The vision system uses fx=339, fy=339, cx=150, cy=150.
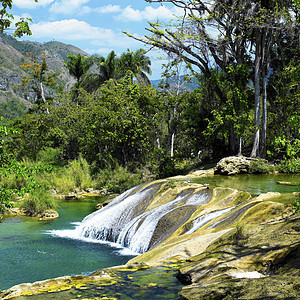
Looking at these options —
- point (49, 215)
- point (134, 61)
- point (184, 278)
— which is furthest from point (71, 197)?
point (134, 61)

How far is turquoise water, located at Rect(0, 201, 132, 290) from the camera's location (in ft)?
29.7

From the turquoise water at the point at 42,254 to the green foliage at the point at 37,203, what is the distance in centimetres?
138

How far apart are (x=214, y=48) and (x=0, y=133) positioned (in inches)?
676

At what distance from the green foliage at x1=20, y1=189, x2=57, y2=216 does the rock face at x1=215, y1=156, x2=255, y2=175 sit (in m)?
8.73

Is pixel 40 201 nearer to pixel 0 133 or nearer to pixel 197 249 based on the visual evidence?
pixel 0 133

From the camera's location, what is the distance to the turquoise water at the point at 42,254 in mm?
9040

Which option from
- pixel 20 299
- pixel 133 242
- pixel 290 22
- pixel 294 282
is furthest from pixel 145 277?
pixel 290 22

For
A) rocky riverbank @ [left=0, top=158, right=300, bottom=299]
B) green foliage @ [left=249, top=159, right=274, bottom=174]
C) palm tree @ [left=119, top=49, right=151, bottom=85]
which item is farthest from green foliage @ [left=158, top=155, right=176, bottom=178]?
palm tree @ [left=119, top=49, right=151, bottom=85]

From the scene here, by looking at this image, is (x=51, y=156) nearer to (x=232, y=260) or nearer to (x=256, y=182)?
(x=256, y=182)

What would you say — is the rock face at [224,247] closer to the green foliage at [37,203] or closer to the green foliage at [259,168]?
the green foliage at [37,203]

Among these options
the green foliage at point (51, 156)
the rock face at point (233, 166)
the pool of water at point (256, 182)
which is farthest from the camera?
the green foliage at point (51, 156)

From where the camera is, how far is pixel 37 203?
16.1 m

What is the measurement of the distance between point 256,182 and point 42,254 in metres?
9.41

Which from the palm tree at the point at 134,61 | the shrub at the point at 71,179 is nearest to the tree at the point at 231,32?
the shrub at the point at 71,179
